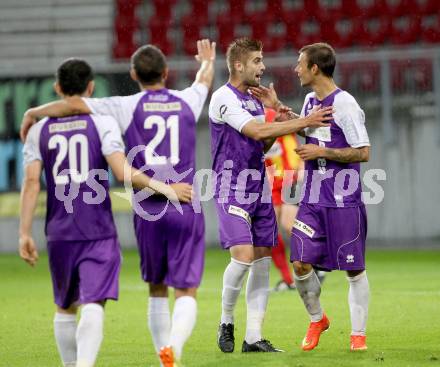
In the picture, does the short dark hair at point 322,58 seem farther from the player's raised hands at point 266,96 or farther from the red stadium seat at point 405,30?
the red stadium seat at point 405,30

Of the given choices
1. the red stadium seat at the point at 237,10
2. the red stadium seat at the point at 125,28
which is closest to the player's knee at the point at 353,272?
the red stadium seat at the point at 125,28

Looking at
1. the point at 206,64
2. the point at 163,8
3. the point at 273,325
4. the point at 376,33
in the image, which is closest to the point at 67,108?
the point at 206,64

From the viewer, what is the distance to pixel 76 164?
19.4ft

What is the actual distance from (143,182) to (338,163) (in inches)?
74.1

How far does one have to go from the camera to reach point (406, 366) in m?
6.67

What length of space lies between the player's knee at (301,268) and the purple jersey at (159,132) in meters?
1.55

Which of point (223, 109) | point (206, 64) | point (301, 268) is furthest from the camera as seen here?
point (301, 268)

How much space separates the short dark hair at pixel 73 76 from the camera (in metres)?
5.90

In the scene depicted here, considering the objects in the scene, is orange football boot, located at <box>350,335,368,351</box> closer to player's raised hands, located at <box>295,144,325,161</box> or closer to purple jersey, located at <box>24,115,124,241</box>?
player's raised hands, located at <box>295,144,325,161</box>

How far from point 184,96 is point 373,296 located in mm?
5186

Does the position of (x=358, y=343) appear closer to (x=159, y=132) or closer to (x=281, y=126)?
(x=281, y=126)

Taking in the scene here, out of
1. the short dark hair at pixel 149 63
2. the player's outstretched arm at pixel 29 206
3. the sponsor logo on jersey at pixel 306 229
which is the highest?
the short dark hair at pixel 149 63

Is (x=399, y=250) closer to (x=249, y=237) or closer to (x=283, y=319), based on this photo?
(x=283, y=319)

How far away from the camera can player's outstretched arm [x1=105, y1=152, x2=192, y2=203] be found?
583 cm
